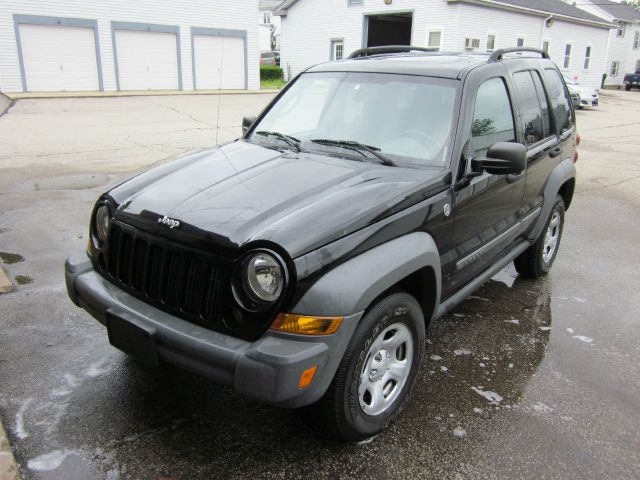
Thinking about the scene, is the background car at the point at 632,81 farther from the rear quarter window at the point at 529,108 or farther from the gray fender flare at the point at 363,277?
the gray fender flare at the point at 363,277

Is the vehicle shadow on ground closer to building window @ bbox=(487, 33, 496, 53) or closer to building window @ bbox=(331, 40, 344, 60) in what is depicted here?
building window @ bbox=(487, 33, 496, 53)

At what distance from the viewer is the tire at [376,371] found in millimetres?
2559

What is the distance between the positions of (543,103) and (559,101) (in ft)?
1.53

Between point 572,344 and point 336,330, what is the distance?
238 centimetres

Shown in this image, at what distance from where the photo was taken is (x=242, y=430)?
2896mm

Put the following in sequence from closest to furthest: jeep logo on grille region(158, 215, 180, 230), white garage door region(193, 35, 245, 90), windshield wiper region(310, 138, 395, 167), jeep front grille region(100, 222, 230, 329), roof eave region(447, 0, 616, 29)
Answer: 1. jeep front grille region(100, 222, 230, 329)
2. jeep logo on grille region(158, 215, 180, 230)
3. windshield wiper region(310, 138, 395, 167)
4. roof eave region(447, 0, 616, 29)
5. white garage door region(193, 35, 245, 90)

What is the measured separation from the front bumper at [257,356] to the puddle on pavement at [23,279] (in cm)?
250

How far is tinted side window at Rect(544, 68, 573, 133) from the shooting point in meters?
4.79

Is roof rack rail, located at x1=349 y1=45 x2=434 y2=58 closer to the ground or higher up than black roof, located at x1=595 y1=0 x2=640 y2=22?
closer to the ground

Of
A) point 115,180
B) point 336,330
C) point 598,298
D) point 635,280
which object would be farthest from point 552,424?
point 115,180

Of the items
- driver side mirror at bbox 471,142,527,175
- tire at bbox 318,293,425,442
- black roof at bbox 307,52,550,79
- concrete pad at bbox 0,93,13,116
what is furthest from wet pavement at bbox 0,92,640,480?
concrete pad at bbox 0,93,13,116

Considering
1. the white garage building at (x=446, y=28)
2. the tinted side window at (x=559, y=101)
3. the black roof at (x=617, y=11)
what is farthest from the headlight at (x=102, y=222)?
the black roof at (x=617, y=11)

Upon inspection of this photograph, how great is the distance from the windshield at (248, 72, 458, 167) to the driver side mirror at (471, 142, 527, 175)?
27 centimetres

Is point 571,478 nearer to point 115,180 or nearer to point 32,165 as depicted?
point 115,180
